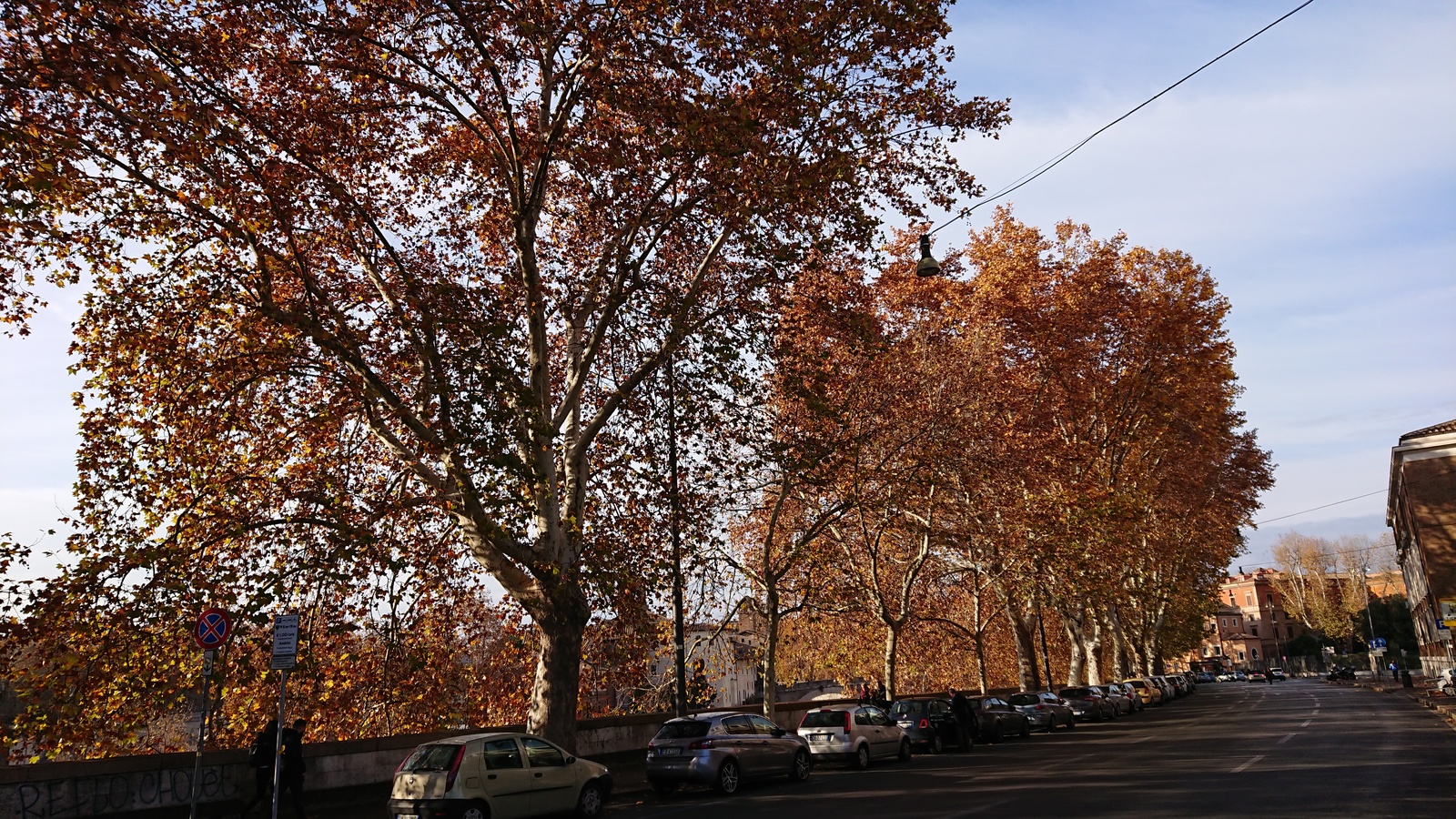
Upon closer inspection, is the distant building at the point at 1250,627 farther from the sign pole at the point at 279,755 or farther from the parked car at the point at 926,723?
the sign pole at the point at 279,755

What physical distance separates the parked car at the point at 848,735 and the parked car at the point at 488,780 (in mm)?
8496

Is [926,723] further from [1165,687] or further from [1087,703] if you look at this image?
[1165,687]

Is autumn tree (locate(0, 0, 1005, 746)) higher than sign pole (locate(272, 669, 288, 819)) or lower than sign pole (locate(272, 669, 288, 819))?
higher

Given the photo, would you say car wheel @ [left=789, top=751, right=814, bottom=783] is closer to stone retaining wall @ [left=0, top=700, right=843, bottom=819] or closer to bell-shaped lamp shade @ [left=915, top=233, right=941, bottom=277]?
stone retaining wall @ [left=0, top=700, right=843, bottom=819]

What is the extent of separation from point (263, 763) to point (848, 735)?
12.3m

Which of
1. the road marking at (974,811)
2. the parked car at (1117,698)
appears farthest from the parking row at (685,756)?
the parked car at (1117,698)

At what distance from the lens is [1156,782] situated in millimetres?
13961

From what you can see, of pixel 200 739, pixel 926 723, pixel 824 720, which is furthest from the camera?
pixel 926 723

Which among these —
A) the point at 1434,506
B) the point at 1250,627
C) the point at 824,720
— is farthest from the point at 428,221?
the point at 1250,627

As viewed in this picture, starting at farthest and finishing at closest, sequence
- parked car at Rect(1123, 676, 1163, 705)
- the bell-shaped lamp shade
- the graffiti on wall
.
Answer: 1. parked car at Rect(1123, 676, 1163, 705)
2. the bell-shaped lamp shade
3. the graffiti on wall

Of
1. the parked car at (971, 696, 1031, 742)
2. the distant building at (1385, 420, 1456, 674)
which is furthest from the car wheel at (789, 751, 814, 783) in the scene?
the distant building at (1385, 420, 1456, 674)

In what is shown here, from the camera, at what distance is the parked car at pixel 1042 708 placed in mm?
31933

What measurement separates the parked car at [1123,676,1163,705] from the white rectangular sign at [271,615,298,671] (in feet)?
138

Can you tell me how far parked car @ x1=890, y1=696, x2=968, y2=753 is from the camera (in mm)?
24328
